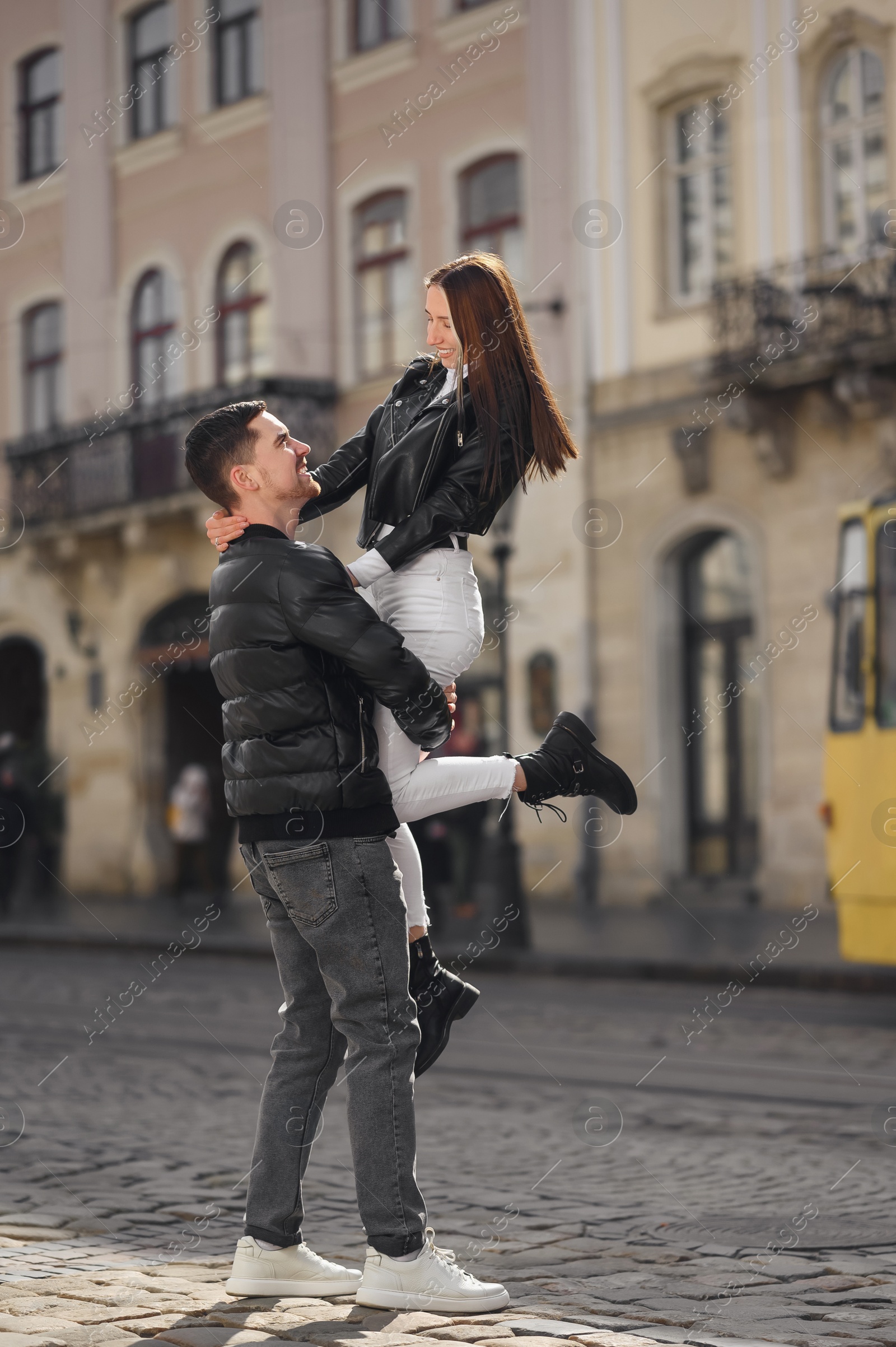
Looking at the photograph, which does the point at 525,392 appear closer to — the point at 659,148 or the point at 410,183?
the point at 659,148

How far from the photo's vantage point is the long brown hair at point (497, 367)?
3879 mm

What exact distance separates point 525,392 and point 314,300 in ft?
64.7

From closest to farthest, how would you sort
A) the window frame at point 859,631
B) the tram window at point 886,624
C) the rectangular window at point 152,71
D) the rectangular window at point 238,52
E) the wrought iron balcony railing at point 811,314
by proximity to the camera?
the tram window at point 886,624 → the window frame at point 859,631 → the wrought iron balcony railing at point 811,314 → the rectangular window at point 238,52 → the rectangular window at point 152,71

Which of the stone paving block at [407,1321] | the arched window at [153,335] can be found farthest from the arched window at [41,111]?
the stone paving block at [407,1321]

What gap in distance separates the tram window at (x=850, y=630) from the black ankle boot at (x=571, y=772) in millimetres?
6960

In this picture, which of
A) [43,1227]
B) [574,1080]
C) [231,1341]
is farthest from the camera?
[574,1080]

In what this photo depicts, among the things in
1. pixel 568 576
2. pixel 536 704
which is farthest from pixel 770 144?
pixel 536 704

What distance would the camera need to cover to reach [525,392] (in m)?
3.94

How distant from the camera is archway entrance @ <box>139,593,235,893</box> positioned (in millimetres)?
24875

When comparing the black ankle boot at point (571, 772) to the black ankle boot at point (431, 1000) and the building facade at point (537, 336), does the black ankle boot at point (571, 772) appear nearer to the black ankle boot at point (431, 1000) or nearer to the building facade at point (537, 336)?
the black ankle boot at point (431, 1000)

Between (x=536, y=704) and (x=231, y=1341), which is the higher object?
(x=536, y=704)

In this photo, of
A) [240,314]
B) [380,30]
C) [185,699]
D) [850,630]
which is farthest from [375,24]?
[850,630]

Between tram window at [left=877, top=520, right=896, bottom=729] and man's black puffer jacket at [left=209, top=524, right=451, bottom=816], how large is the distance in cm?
705

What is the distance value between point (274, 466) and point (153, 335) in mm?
22213
